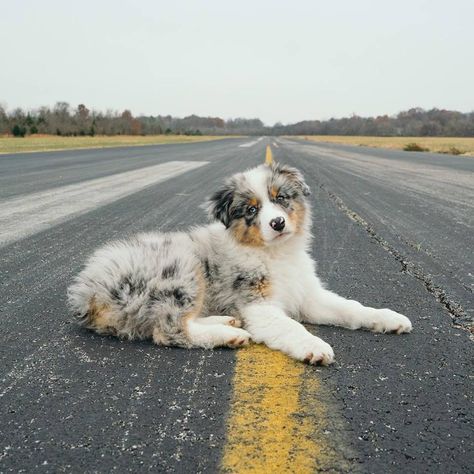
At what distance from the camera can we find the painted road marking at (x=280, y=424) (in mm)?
1851

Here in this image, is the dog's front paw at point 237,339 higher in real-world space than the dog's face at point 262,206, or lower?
lower

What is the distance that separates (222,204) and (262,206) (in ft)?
1.09

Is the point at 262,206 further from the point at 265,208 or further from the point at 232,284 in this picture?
the point at 232,284

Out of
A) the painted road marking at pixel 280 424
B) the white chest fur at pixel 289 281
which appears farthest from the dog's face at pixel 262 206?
the painted road marking at pixel 280 424

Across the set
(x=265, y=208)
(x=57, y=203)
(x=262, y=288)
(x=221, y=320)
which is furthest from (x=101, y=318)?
(x=57, y=203)

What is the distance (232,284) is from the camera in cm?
356

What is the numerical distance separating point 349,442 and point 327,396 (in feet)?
1.37

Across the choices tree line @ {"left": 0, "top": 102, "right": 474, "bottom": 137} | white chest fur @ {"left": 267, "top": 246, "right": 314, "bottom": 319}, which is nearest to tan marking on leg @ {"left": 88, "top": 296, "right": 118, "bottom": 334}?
white chest fur @ {"left": 267, "top": 246, "right": 314, "bottom": 319}

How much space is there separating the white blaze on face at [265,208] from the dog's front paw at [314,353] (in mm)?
958

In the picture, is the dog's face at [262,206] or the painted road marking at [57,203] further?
the painted road marking at [57,203]

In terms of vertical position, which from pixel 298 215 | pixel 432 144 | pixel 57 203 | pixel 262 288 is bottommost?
pixel 432 144

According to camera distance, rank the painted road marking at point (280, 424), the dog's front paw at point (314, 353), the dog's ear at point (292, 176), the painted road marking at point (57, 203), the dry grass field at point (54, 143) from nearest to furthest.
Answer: the painted road marking at point (280, 424) → the dog's front paw at point (314, 353) → the dog's ear at point (292, 176) → the painted road marking at point (57, 203) → the dry grass field at point (54, 143)

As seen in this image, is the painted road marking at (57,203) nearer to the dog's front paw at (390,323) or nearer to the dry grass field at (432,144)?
the dog's front paw at (390,323)

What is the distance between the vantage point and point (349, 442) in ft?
6.50
